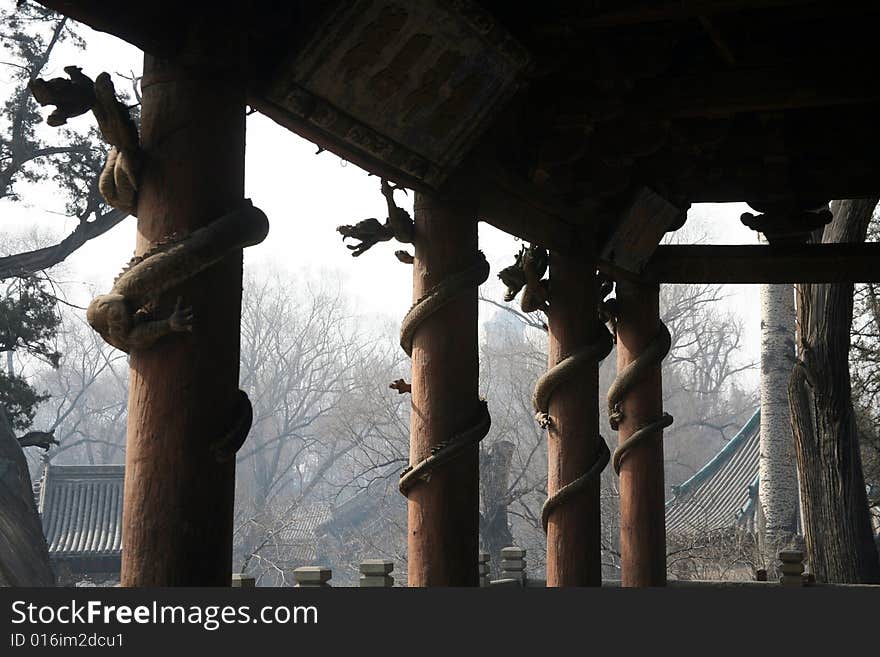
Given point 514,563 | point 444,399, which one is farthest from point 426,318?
point 514,563

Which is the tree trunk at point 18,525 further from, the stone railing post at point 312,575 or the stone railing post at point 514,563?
the stone railing post at point 312,575

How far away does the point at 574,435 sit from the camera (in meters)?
4.84

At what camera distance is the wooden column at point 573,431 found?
475cm

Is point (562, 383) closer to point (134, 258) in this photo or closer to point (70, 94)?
point (134, 258)

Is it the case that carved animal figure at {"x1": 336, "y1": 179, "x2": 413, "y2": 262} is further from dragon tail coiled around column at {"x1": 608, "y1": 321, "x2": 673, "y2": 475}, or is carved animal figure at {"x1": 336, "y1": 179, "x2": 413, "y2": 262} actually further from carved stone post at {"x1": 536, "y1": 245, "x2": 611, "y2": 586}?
dragon tail coiled around column at {"x1": 608, "y1": 321, "x2": 673, "y2": 475}

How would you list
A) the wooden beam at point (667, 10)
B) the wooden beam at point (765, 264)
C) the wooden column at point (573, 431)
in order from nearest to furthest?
the wooden beam at point (667, 10) < the wooden column at point (573, 431) < the wooden beam at point (765, 264)

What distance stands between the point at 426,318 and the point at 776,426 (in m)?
12.9

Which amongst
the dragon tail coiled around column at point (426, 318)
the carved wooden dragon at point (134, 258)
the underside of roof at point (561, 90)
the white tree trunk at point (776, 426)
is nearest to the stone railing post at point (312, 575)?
the dragon tail coiled around column at point (426, 318)

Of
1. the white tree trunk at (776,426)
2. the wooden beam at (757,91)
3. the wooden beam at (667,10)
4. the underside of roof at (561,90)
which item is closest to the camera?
the underside of roof at (561,90)

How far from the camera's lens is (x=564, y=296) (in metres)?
4.94

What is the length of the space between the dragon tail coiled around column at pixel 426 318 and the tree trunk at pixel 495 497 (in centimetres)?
1428

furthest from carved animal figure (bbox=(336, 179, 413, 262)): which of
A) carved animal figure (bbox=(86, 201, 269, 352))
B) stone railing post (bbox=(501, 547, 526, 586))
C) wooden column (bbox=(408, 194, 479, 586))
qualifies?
stone railing post (bbox=(501, 547, 526, 586))

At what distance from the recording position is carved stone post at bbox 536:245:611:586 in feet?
15.6

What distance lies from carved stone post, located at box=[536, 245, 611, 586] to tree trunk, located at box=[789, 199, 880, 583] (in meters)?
5.50
